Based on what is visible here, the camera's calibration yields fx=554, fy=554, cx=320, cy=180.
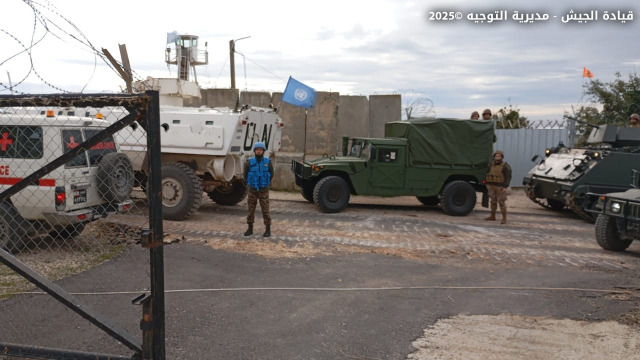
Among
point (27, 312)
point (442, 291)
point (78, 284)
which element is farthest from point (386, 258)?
point (27, 312)

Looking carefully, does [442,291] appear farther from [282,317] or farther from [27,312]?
[27,312]

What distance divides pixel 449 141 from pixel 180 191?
5987mm

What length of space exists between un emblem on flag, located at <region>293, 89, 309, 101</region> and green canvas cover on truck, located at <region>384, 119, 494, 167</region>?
3.23m

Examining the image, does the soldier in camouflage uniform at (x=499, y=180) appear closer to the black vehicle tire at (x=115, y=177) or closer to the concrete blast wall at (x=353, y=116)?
the concrete blast wall at (x=353, y=116)

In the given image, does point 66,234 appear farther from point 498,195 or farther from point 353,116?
point 353,116

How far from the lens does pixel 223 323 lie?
4.99 meters

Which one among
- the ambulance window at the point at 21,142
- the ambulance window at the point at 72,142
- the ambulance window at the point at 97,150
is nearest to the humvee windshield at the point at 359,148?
the ambulance window at the point at 97,150

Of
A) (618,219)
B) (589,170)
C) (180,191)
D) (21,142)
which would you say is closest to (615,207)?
(618,219)

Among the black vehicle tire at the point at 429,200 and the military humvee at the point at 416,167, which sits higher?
the military humvee at the point at 416,167

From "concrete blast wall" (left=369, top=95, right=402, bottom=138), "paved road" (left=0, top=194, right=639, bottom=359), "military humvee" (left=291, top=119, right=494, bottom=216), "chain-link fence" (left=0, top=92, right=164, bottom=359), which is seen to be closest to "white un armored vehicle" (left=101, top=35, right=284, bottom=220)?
"paved road" (left=0, top=194, right=639, bottom=359)

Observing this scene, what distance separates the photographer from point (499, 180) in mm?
11320

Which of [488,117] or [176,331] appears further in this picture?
[488,117]

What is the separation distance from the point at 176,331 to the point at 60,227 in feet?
12.7

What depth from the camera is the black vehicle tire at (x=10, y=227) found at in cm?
702
